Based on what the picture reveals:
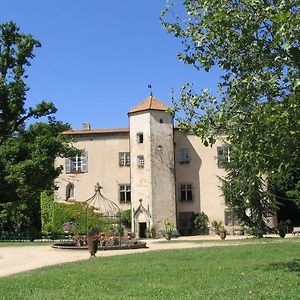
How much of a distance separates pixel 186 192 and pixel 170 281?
36707 millimetres

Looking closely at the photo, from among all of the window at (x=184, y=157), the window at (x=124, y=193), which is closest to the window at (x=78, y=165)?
the window at (x=124, y=193)

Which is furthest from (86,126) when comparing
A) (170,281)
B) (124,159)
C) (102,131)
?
(170,281)

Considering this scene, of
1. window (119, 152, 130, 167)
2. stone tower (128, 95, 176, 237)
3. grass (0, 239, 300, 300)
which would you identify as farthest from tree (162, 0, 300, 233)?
window (119, 152, 130, 167)

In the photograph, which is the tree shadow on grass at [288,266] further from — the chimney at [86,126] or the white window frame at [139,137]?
the chimney at [86,126]

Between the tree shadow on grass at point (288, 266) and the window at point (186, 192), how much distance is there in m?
32.7

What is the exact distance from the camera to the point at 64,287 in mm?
10977

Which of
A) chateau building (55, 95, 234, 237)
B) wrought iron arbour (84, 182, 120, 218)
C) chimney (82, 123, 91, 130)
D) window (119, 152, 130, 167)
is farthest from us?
chimney (82, 123, 91, 130)

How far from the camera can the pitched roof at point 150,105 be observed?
152 ft

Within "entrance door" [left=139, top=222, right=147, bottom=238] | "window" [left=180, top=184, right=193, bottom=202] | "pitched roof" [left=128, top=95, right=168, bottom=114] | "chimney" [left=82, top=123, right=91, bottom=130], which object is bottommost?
"entrance door" [left=139, top=222, right=147, bottom=238]

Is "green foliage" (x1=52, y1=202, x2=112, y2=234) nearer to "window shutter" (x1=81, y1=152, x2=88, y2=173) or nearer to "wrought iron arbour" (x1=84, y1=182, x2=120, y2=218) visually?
"wrought iron arbour" (x1=84, y1=182, x2=120, y2=218)

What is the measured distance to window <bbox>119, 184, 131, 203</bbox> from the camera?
4778cm

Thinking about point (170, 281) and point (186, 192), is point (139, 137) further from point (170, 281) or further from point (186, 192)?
point (170, 281)

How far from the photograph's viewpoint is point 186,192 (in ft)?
157

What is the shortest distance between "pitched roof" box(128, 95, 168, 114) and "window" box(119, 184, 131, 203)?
7.05 meters
